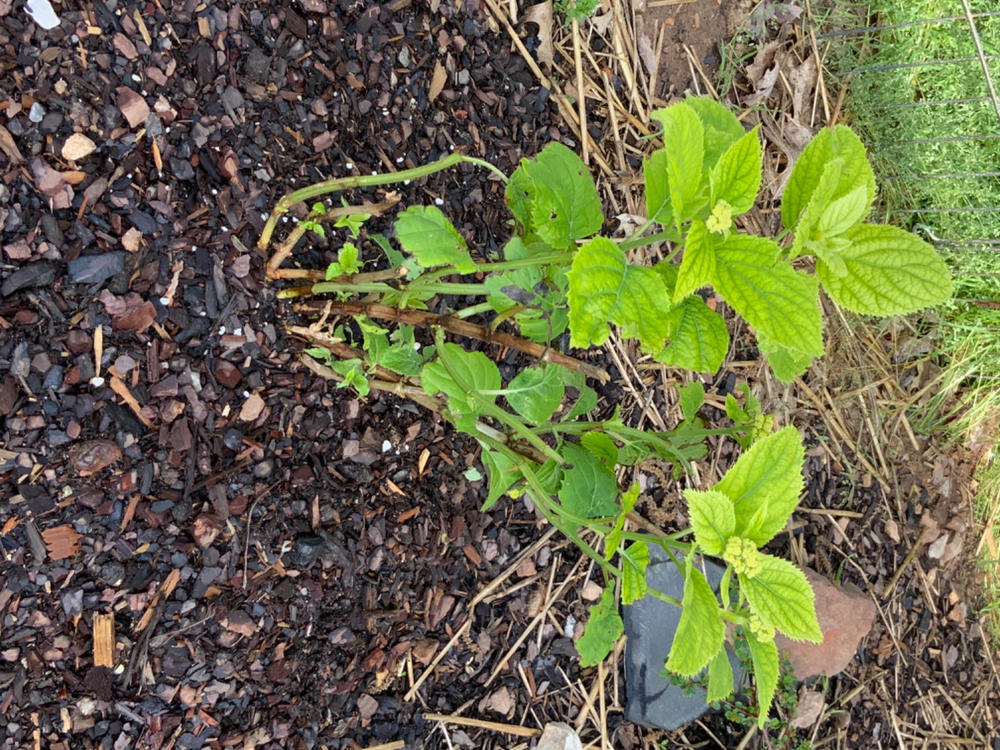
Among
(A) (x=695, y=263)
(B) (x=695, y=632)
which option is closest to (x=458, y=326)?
(A) (x=695, y=263)

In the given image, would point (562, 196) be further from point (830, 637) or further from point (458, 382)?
point (830, 637)

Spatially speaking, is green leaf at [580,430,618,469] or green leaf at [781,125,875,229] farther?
green leaf at [580,430,618,469]

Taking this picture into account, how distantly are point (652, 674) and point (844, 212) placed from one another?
1686 mm

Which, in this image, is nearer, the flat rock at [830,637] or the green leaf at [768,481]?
the green leaf at [768,481]

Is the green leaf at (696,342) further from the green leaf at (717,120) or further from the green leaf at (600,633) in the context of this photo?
the green leaf at (600,633)

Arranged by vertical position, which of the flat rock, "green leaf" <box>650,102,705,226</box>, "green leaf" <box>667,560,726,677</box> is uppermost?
"green leaf" <box>650,102,705,226</box>

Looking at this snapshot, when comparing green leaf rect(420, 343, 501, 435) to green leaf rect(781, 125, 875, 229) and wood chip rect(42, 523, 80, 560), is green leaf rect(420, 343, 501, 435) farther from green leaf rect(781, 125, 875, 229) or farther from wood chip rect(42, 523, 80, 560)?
wood chip rect(42, 523, 80, 560)

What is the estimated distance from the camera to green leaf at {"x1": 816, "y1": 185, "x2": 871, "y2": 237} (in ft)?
3.65

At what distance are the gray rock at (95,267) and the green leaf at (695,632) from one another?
4.16ft

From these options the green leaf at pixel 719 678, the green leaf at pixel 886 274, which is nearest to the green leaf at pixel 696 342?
the green leaf at pixel 886 274

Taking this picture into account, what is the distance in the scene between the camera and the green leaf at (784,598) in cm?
128

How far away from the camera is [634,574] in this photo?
150cm

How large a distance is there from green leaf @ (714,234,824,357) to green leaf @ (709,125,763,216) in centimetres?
6

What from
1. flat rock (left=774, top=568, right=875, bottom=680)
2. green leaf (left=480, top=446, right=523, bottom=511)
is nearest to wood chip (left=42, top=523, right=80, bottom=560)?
green leaf (left=480, top=446, right=523, bottom=511)
